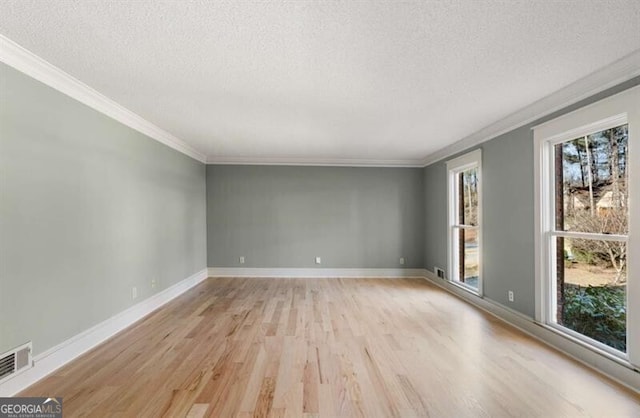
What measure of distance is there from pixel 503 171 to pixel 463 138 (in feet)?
3.23

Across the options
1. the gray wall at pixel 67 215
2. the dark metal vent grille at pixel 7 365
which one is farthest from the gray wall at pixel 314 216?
the dark metal vent grille at pixel 7 365

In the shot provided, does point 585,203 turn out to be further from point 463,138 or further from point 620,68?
point 463,138

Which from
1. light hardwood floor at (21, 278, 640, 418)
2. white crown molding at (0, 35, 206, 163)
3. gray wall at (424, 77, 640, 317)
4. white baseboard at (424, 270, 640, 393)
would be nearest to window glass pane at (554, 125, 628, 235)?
gray wall at (424, 77, 640, 317)

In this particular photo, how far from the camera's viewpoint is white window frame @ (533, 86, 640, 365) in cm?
222

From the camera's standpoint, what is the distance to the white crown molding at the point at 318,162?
612 centimetres

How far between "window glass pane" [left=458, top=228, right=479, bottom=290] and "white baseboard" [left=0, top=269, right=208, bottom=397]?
4.66 m

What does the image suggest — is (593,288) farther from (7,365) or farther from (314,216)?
(7,365)

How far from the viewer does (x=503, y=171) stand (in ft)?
12.4

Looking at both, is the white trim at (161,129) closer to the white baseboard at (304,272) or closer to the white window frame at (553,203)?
the white window frame at (553,203)

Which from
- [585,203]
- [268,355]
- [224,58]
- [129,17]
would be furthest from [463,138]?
[129,17]

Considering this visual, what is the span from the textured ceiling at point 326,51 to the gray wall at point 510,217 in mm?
464

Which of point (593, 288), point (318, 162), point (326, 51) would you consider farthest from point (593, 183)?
point (318, 162)

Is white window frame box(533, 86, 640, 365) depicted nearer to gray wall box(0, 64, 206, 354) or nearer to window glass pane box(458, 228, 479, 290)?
window glass pane box(458, 228, 479, 290)

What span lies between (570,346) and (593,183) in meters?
1.51
